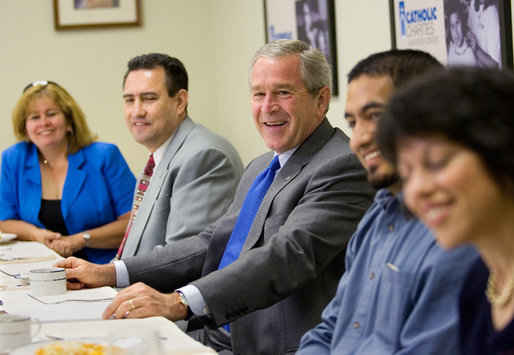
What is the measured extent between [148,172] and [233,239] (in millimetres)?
949

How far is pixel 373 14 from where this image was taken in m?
3.30

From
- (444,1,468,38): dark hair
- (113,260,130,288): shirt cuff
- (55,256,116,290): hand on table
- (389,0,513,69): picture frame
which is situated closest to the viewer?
(55,256,116,290): hand on table

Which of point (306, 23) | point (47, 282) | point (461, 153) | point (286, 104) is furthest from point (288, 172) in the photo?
point (306, 23)

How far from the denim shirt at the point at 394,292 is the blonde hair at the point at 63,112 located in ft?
8.23

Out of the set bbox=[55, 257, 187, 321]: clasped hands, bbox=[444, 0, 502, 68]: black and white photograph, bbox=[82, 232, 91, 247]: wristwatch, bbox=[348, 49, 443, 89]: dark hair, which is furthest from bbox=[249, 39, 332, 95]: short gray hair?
bbox=[82, 232, 91, 247]: wristwatch

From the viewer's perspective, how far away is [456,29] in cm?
271

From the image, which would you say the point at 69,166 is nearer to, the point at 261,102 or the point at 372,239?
the point at 261,102

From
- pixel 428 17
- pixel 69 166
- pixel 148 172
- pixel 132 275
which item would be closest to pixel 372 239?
pixel 132 275

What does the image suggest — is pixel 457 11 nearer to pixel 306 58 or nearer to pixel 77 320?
pixel 306 58

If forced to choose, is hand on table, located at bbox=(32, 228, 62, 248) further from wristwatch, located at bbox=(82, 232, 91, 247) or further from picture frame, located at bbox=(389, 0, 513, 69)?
picture frame, located at bbox=(389, 0, 513, 69)

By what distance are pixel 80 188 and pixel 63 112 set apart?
17.1 inches

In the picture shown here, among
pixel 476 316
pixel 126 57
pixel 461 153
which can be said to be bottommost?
pixel 476 316

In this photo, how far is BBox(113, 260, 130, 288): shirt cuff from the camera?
91.4 inches

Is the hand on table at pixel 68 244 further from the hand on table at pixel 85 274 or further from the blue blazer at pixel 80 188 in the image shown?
the hand on table at pixel 85 274
